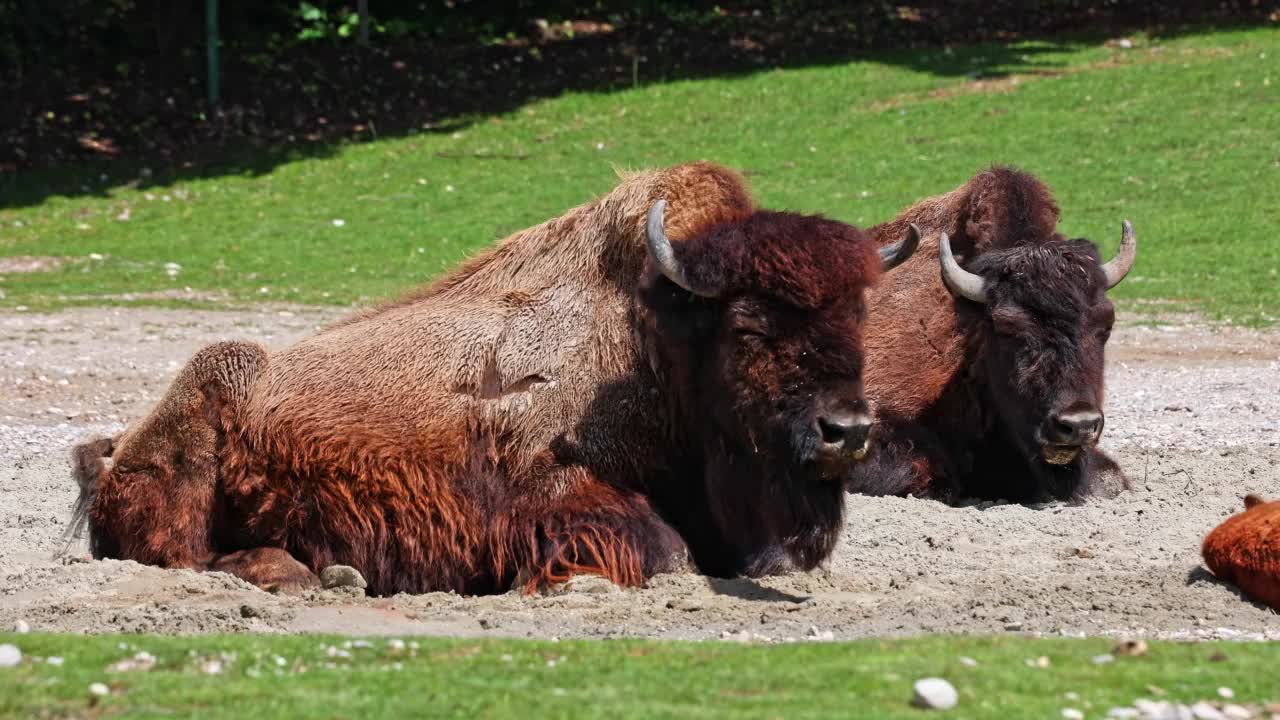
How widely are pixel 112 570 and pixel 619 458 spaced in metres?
2.52

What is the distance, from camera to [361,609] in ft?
26.5

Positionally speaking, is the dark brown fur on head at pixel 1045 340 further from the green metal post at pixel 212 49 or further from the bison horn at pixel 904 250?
the green metal post at pixel 212 49

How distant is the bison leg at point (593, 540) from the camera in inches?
330

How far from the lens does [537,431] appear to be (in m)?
8.80

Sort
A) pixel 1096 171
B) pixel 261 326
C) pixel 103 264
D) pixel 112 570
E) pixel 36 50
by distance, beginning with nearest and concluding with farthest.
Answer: pixel 112 570 < pixel 261 326 < pixel 103 264 < pixel 1096 171 < pixel 36 50

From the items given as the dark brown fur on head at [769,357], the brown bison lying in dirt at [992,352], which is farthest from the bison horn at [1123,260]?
the dark brown fur on head at [769,357]

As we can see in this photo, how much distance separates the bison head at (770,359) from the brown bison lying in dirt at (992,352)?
181cm

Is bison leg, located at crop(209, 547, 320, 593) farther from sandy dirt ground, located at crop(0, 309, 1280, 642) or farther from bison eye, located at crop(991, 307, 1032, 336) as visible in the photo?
bison eye, located at crop(991, 307, 1032, 336)

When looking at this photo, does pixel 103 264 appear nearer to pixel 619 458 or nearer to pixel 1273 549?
pixel 619 458

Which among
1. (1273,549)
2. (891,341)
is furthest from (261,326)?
(1273,549)

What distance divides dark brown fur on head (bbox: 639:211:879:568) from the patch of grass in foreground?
152cm

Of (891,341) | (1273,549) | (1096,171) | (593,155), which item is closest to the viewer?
(1273,549)

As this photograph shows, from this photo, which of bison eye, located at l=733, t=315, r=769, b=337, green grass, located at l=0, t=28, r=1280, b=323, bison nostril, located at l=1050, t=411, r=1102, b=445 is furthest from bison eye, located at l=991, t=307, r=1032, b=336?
green grass, located at l=0, t=28, r=1280, b=323

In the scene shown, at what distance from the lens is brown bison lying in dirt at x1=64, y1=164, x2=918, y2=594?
26.7 ft
